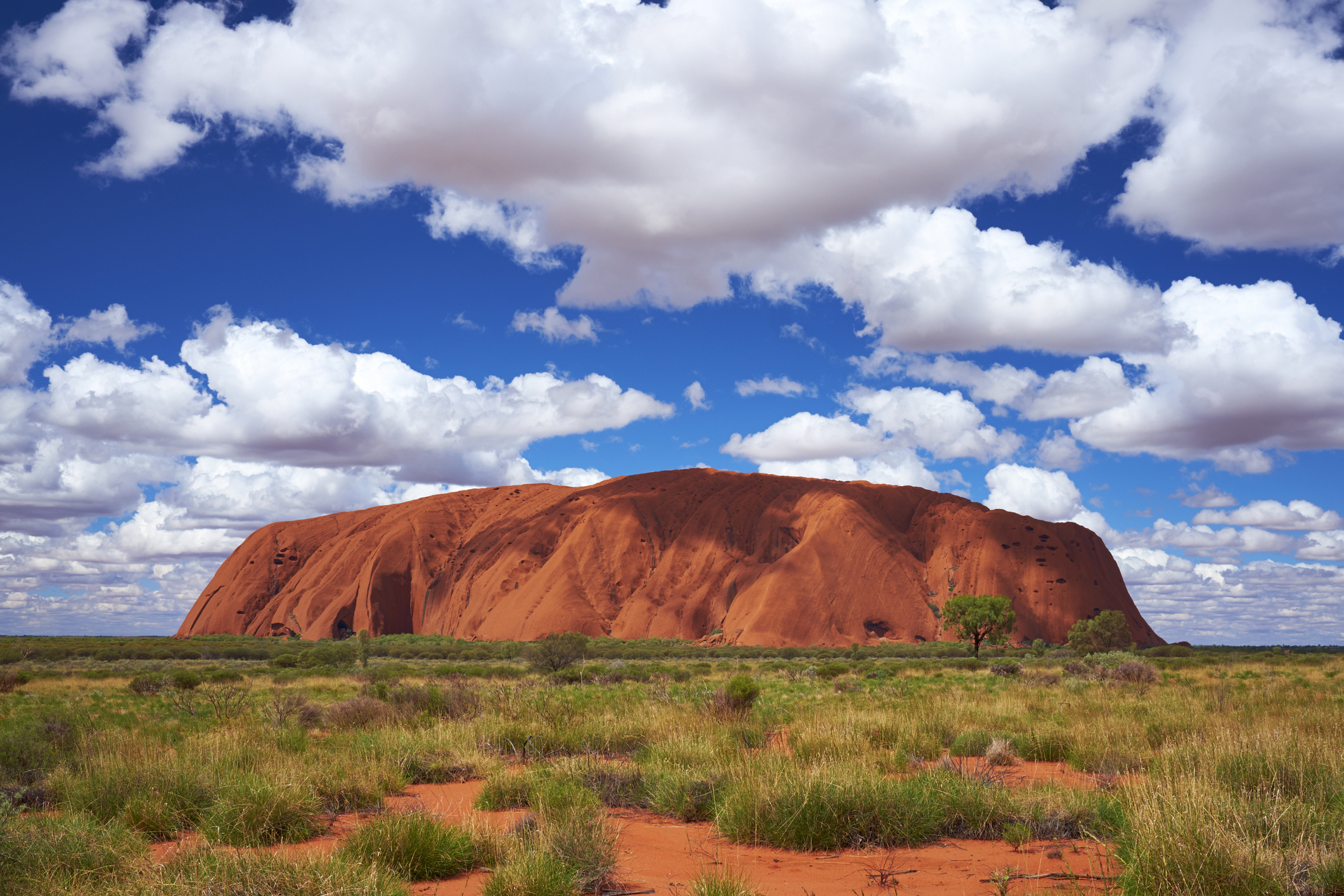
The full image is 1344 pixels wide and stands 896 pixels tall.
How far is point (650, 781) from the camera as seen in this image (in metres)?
9.52

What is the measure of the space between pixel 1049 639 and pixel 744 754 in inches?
3715

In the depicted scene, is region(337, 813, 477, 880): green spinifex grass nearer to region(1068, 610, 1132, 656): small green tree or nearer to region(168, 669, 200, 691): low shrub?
region(168, 669, 200, 691): low shrub

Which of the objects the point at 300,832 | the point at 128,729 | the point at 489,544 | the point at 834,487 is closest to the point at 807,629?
the point at 834,487

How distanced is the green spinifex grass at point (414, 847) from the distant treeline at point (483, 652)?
42.6 meters

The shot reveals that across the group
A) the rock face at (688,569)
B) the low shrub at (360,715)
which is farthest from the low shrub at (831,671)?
the rock face at (688,569)

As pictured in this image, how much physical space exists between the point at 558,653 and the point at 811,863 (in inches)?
1248

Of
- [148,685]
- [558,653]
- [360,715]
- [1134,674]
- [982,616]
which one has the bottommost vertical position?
[982,616]

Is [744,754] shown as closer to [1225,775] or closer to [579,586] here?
[1225,775]

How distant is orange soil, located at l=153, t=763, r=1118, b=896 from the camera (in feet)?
20.5

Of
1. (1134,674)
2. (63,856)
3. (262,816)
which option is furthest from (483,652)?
(63,856)

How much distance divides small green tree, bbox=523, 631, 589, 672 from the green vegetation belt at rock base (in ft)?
57.7

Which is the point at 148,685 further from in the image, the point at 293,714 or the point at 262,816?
the point at 262,816

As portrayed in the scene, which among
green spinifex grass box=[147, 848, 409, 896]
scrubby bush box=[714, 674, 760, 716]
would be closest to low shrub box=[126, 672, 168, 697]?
scrubby bush box=[714, 674, 760, 716]

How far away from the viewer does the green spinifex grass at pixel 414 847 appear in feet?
21.4
